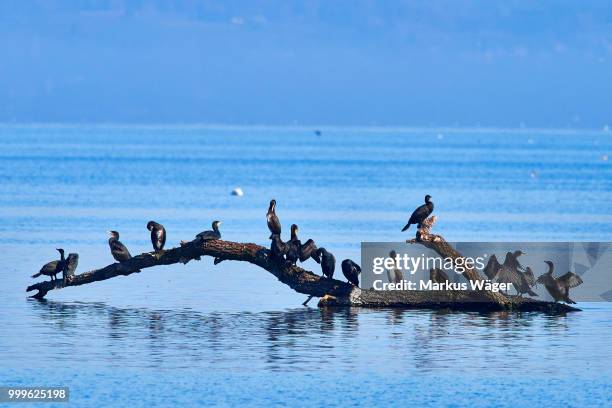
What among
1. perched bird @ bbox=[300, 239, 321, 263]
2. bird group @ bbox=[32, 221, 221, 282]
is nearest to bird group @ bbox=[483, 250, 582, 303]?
perched bird @ bbox=[300, 239, 321, 263]

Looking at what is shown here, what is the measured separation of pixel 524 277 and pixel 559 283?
969mm

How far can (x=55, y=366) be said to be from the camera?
28188mm

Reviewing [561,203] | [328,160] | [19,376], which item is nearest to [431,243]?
[19,376]

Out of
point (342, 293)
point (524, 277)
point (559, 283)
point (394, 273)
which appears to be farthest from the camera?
point (559, 283)

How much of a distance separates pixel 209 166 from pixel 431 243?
129360 millimetres

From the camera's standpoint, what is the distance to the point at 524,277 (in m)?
35.4

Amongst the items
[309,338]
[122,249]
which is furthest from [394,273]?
[122,249]

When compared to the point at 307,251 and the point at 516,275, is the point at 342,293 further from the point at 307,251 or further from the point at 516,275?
the point at 516,275

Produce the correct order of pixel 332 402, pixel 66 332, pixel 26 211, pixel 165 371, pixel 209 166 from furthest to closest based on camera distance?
pixel 209 166
pixel 26 211
pixel 66 332
pixel 165 371
pixel 332 402

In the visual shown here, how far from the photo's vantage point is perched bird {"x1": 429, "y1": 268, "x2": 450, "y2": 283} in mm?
34938

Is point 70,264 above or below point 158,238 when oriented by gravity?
below

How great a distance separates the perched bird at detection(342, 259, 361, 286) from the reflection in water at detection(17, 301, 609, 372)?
0.74 m

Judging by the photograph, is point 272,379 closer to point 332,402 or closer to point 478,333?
point 332,402

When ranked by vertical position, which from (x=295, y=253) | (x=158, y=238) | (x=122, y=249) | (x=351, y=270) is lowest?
(x=351, y=270)
